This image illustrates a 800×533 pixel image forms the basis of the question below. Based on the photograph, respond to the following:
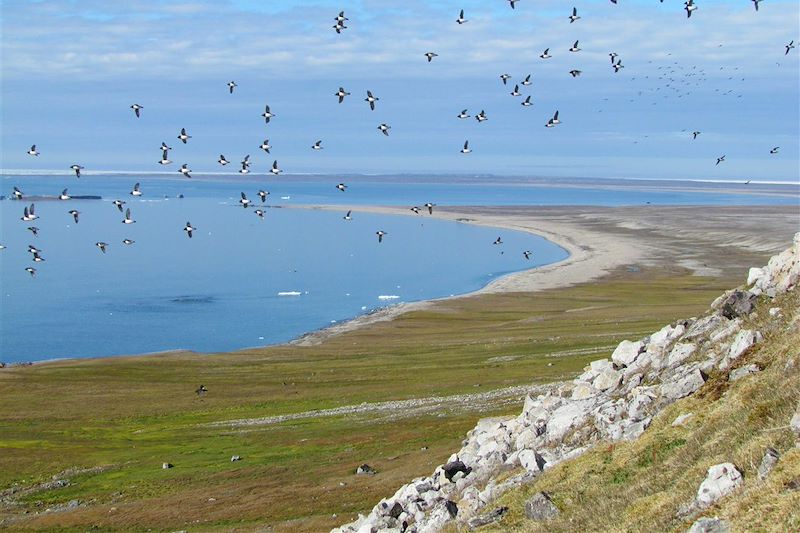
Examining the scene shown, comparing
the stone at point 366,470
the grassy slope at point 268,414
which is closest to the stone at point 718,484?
the grassy slope at point 268,414

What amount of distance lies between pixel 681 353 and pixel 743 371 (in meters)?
3.78

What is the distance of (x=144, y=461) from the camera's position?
4825cm

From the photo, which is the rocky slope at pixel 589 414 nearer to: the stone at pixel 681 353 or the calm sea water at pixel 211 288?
the stone at pixel 681 353

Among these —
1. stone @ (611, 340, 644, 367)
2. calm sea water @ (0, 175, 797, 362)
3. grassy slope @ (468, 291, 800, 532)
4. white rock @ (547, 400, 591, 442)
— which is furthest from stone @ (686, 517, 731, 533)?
calm sea water @ (0, 175, 797, 362)

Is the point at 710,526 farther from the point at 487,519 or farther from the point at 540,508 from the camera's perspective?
the point at 487,519

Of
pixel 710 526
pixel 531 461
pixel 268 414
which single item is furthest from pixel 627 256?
pixel 710 526

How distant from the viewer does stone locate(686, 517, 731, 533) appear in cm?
1437

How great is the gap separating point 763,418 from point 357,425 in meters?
34.5

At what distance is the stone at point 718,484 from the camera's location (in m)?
15.9

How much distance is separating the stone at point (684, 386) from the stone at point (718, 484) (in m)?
7.11

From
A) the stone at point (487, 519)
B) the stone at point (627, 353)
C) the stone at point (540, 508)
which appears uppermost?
the stone at point (627, 353)

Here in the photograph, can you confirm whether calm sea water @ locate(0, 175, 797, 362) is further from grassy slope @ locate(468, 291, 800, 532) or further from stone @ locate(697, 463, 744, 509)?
stone @ locate(697, 463, 744, 509)

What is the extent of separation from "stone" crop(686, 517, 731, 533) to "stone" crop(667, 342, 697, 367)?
38.6 ft

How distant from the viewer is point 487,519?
20.2 metres
